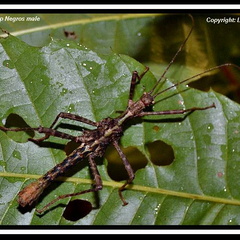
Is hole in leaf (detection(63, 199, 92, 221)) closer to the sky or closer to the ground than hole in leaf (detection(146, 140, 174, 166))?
closer to the ground

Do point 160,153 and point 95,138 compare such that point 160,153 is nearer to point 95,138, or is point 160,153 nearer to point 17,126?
point 95,138

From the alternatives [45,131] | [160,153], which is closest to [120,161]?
[160,153]

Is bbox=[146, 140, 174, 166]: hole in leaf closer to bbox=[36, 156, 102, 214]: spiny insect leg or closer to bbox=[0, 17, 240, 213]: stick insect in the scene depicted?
bbox=[0, 17, 240, 213]: stick insect

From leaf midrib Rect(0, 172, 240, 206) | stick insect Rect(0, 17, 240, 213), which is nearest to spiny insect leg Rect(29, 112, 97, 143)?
stick insect Rect(0, 17, 240, 213)

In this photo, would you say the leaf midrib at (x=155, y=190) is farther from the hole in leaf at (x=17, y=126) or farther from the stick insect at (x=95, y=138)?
the hole in leaf at (x=17, y=126)

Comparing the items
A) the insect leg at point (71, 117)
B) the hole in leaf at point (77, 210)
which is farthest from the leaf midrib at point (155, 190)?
the insect leg at point (71, 117)

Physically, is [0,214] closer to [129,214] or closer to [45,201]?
[45,201]
